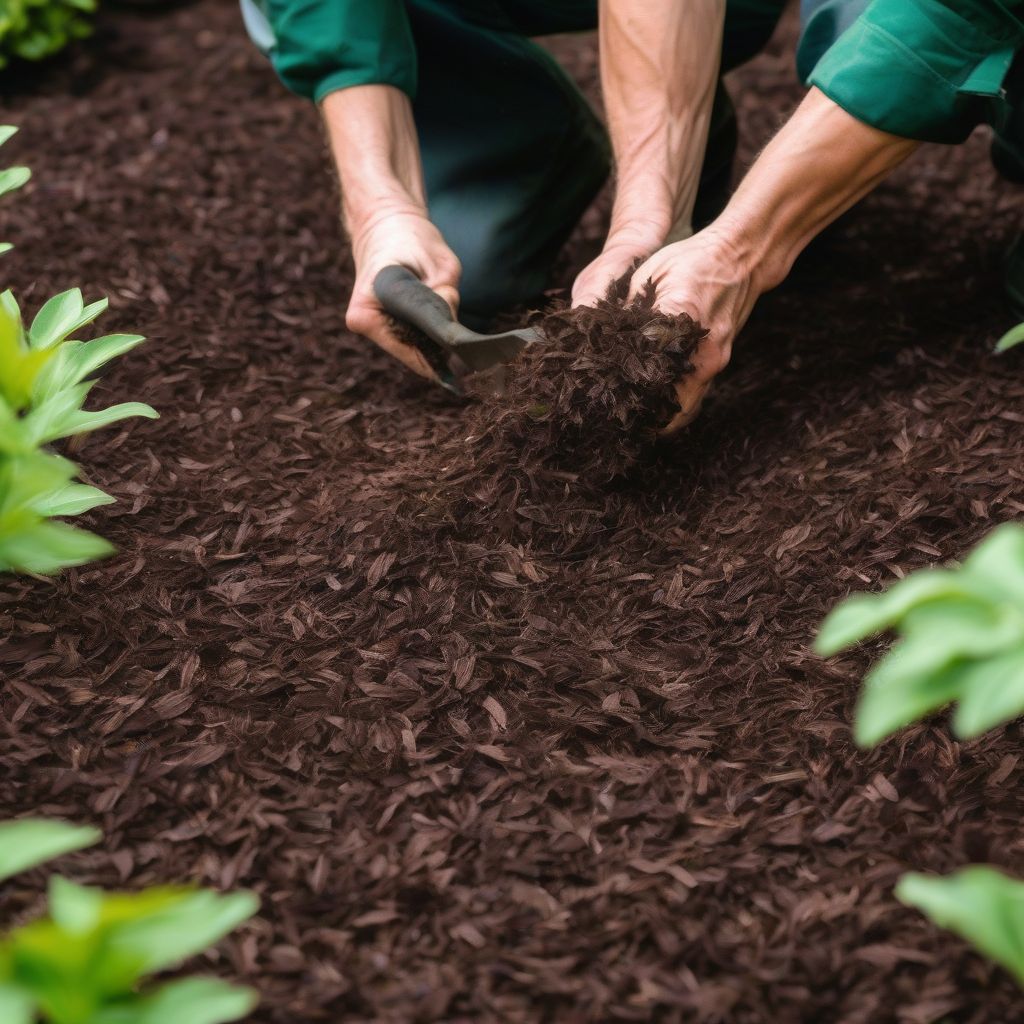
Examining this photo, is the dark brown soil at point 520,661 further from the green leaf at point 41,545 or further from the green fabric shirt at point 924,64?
the green fabric shirt at point 924,64

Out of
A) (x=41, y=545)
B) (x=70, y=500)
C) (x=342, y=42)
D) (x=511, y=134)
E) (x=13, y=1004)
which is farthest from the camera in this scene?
(x=511, y=134)

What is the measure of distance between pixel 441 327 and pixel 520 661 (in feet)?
2.13

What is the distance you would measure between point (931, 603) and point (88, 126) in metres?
3.05

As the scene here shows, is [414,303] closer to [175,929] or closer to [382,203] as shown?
[382,203]

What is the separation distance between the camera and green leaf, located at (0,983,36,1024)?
3.07 ft

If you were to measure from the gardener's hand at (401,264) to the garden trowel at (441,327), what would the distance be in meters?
0.05

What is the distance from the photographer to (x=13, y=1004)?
37.3 inches

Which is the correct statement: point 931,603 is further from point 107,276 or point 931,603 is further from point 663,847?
point 107,276

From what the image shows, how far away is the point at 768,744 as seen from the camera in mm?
1611

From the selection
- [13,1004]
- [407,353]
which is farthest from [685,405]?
[13,1004]

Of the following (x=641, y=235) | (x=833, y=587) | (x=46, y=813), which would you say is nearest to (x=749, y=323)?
Result: (x=641, y=235)

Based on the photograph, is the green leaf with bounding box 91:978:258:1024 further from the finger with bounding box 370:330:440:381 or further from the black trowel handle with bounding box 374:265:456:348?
the finger with bounding box 370:330:440:381

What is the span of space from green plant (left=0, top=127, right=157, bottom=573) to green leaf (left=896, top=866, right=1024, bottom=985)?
0.88 m

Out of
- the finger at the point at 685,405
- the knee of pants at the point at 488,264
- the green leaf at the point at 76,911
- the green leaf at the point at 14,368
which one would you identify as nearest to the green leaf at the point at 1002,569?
the green leaf at the point at 76,911
